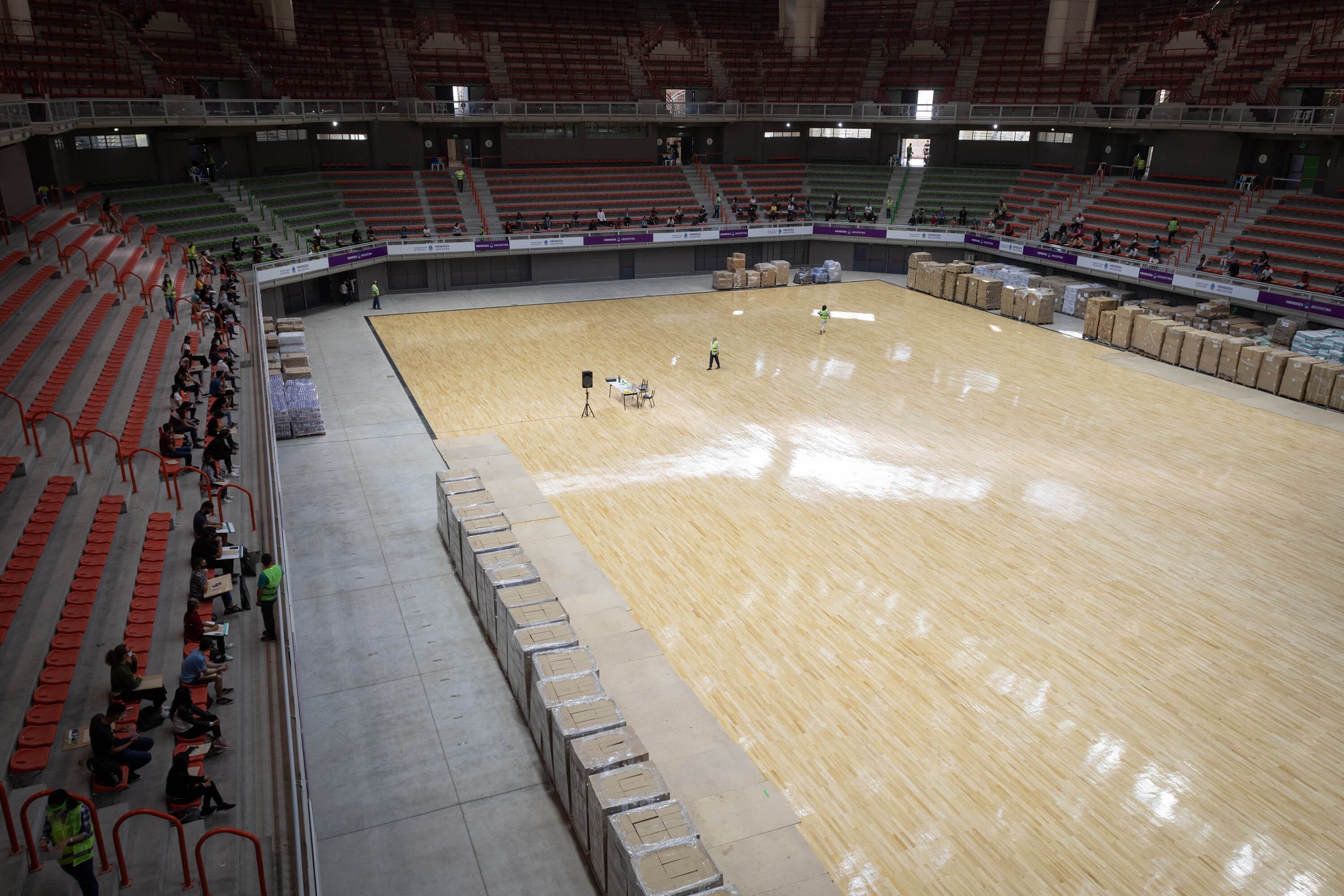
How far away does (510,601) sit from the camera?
40.3 feet

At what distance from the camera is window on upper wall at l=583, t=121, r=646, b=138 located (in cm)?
4366

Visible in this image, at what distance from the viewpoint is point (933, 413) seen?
76.7 feet

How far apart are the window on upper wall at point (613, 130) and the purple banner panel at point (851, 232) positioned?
1007 centimetres

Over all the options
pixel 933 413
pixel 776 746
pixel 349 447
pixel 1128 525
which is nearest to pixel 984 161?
pixel 933 413

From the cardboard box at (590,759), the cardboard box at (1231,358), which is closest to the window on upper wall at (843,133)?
the cardboard box at (1231,358)

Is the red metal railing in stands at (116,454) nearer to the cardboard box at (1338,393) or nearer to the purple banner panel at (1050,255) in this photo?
the cardboard box at (1338,393)

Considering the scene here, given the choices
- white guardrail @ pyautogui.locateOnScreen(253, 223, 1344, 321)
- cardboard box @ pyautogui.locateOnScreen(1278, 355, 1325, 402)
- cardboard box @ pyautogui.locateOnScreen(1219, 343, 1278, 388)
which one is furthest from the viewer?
white guardrail @ pyautogui.locateOnScreen(253, 223, 1344, 321)

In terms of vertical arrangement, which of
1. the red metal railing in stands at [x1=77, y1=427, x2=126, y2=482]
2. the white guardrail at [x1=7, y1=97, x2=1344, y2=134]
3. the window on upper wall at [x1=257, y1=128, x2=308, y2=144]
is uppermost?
the white guardrail at [x1=7, y1=97, x2=1344, y2=134]

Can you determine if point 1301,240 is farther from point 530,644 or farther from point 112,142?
point 112,142

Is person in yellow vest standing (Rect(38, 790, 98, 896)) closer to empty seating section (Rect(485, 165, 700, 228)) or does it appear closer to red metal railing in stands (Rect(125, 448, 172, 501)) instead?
red metal railing in stands (Rect(125, 448, 172, 501))

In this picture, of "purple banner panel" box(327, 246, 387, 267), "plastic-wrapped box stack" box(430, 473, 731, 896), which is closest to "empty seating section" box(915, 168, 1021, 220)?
"purple banner panel" box(327, 246, 387, 267)

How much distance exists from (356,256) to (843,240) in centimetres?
2119

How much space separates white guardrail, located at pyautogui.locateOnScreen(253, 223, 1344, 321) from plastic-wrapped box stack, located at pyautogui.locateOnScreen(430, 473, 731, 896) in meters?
19.4

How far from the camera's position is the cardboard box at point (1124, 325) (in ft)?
97.0
